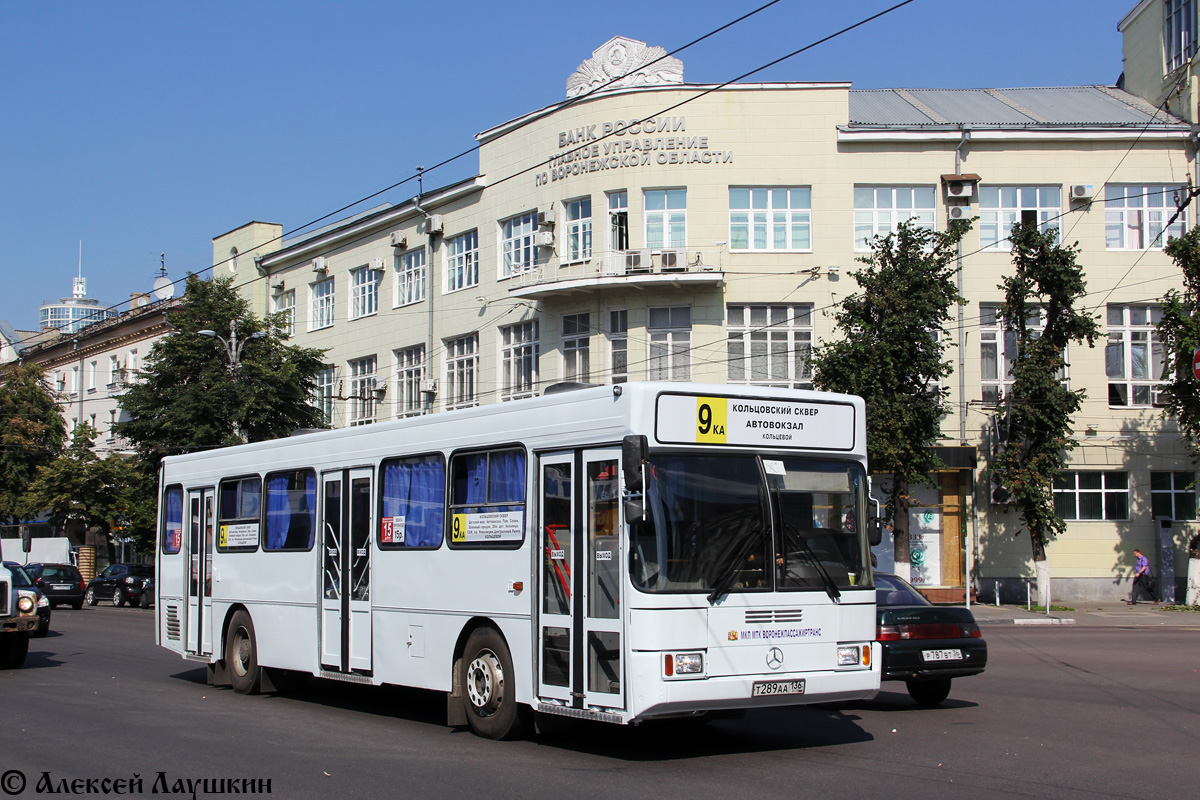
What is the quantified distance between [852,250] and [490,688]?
90.1 ft

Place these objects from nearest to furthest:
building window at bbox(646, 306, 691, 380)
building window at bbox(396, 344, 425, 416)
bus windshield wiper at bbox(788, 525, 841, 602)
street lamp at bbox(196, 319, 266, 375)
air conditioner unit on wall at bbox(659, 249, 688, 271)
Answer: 1. bus windshield wiper at bbox(788, 525, 841, 602)
2. air conditioner unit on wall at bbox(659, 249, 688, 271)
3. building window at bbox(646, 306, 691, 380)
4. street lamp at bbox(196, 319, 266, 375)
5. building window at bbox(396, 344, 425, 416)

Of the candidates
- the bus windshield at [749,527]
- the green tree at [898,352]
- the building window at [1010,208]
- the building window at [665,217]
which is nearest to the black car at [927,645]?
the bus windshield at [749,527]

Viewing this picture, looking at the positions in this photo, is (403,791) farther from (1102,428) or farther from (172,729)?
(1102,428)

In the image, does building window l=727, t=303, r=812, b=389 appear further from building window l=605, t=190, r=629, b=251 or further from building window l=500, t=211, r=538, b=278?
building window l=500, t=211, r=538, b=278

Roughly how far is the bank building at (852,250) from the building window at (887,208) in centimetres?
6

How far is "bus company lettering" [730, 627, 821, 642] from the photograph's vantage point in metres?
9.01

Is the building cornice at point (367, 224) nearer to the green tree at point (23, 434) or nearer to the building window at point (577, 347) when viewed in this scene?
the building window at point (577, 347)

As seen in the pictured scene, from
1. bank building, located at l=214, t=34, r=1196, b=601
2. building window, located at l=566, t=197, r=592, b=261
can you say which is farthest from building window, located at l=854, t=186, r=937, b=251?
building window, located at l=566, t=197, r=592, b=261

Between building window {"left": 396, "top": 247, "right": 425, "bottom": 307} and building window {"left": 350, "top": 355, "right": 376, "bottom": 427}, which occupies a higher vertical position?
building window {"left": 396, "top": 247, "right": 425, "bottom": 307}

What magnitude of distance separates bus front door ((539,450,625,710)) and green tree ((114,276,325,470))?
3028 centimetres

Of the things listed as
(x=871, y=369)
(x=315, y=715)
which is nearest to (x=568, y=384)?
(x=315, y=715)

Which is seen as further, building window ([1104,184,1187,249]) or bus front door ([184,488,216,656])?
building window ([1104,184,1187,249])

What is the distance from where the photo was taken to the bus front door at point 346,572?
1216 centimetres

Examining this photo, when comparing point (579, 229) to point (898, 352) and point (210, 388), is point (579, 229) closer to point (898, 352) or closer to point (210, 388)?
point (898, 352)
